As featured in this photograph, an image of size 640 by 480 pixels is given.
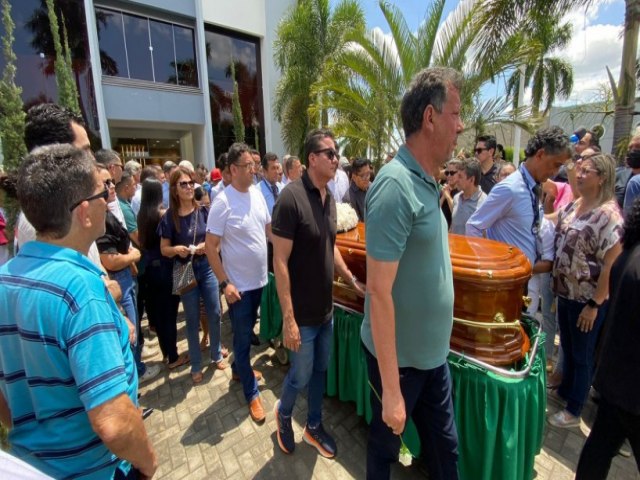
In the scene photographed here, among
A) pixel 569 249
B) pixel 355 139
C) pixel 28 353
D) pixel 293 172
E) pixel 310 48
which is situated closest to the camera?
pixel 28 353

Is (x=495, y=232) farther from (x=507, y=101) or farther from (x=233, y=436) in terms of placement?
(x=507, y=101)

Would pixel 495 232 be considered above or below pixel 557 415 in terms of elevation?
above

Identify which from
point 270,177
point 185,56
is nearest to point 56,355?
point 270,177

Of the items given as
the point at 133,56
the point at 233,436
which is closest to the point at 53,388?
the point at 233,436

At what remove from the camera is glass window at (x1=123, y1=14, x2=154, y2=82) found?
40.3 ft

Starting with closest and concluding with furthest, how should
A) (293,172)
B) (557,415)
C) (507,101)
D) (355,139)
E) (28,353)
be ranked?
(28,353), (557,415), (293,172), (507,101), (355,139)

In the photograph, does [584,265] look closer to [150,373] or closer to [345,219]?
[345,219]

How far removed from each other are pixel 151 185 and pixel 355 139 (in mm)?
6078

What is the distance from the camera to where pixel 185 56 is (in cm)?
1364

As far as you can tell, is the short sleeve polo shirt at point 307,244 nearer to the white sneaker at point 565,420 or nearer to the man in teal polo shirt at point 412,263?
the man in teal polo shirt at point 412,263

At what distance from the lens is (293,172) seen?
4.95 metres

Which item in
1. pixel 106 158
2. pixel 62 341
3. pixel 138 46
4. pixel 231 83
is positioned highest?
pixel 138 46

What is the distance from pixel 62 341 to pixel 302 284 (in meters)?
1.31

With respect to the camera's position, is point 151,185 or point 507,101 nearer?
point 151,185
